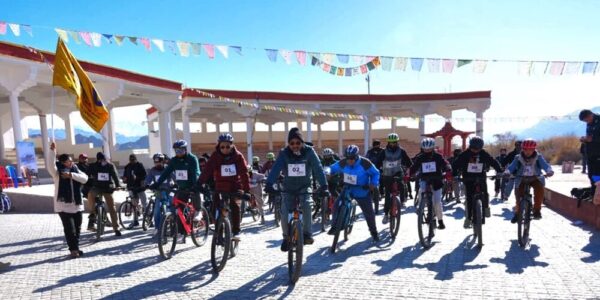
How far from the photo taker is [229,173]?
518 centimetres

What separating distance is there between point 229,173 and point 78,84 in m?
4.77

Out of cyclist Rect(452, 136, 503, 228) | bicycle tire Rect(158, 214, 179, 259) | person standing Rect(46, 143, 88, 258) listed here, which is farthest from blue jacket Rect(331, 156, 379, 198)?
person standing Rect(46, 143, 88, 258)

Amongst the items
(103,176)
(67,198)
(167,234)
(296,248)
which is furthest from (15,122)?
(296,248)

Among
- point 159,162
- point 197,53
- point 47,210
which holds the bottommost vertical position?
point 47,210

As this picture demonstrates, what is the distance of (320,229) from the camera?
24.8 feet

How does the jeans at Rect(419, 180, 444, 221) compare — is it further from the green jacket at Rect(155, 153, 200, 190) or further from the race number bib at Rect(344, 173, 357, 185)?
the green jacket at Rect(155, 153, 200, 190)

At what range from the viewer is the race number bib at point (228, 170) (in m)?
5.17

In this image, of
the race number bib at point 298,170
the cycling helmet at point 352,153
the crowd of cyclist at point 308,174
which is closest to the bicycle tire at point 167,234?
the crowd of cyclist at point 308,174

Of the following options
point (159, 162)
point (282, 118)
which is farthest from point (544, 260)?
point (282, 118)

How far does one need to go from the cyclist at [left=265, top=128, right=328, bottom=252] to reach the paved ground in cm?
76

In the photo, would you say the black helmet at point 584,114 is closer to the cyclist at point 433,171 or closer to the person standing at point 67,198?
the cyclist at point 433,171

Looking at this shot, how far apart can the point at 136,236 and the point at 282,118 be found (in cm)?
2612

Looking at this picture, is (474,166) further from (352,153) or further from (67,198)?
(67,198)

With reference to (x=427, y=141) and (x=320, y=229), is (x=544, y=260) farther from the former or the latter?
(x=320, y=229)
